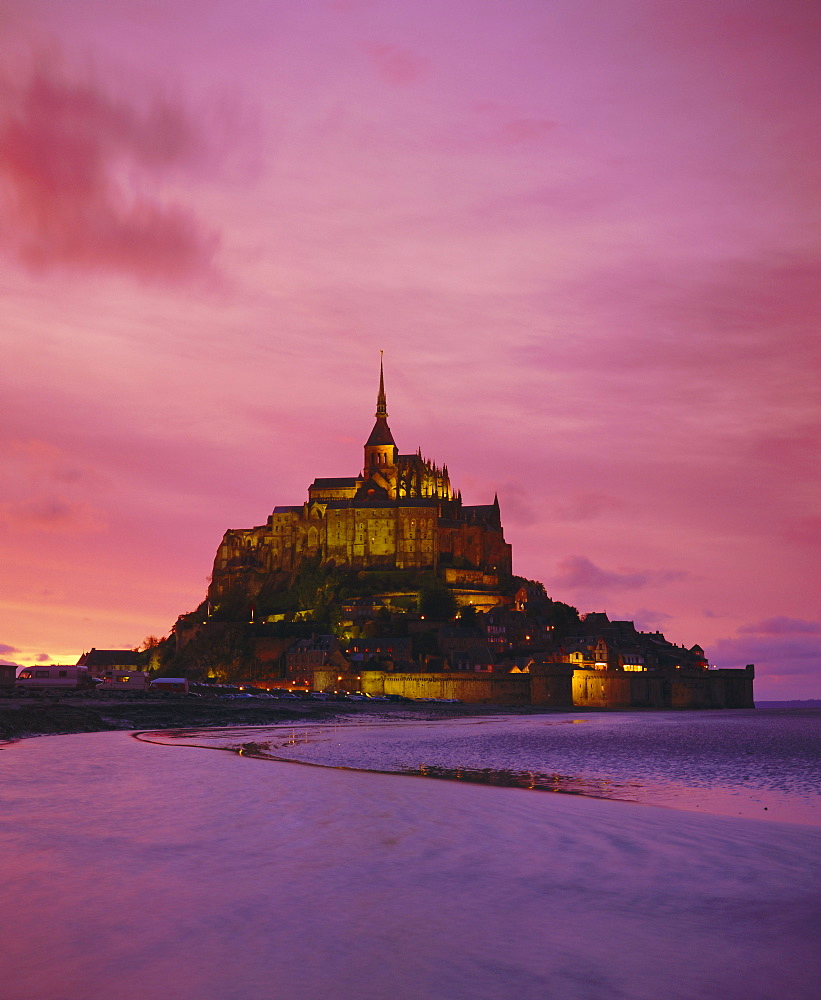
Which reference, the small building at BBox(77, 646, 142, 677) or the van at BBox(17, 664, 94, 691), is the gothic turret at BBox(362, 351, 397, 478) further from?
the van at BBox(17, 664, 94, 691)

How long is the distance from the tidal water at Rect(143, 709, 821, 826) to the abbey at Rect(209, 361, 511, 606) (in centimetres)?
7209

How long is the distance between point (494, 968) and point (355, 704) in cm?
7751

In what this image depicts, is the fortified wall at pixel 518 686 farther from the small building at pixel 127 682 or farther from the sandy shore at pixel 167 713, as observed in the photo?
the small building at pixel 127 682

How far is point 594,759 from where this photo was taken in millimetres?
34719

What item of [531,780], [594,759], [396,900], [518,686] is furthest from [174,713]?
[518,686]

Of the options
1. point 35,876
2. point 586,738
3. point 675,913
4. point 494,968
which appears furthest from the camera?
point 586,738

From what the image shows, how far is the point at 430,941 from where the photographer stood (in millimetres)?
9945

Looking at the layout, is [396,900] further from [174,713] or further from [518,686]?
[518,686]

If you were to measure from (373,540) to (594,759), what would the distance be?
97.0m

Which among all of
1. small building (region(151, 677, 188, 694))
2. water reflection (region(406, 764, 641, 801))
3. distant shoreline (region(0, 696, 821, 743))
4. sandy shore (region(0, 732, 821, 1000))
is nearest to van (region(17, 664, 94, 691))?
small building (region(151, 677, 188, 694))

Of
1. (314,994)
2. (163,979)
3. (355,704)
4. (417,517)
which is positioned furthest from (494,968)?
(417,517)

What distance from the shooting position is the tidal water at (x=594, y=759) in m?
22.6

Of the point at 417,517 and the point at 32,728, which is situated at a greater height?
the point at 417,517

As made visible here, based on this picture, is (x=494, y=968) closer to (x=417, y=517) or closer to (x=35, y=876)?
(x=35, y=876)
